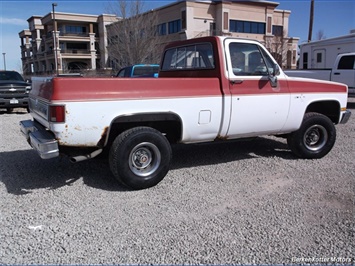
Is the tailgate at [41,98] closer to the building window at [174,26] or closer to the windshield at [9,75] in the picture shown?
the windshield at [9,75]

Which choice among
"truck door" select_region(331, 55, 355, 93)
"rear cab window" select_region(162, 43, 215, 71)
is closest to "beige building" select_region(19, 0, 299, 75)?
"truck door" select_region(331, 55, 355, 93)

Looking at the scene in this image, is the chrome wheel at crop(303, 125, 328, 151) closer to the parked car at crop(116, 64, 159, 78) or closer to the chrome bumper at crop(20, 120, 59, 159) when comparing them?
the chrome bumper at crop(20, 120, 59, 159)

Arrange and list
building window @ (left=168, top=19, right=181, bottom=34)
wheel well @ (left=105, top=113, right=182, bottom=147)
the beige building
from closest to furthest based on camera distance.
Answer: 1. wheel well @ (left=105, top=113, right=182, bottom=147)
2. the beige building
3. building window @ (left=168, top=19, right=181, bottom=34)

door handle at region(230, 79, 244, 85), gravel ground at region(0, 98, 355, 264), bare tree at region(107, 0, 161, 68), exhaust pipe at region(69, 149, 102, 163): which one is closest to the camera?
gravel ground at region(0, 98, 355, 264)

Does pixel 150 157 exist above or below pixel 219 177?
above

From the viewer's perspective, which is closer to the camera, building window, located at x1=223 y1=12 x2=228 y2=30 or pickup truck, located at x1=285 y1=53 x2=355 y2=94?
pickup truck, located at x1=285 y1=53 x2=355 y2=94

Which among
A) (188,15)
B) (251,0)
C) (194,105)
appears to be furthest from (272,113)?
(251,0)

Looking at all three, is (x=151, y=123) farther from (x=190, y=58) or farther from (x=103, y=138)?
(x=190, y=58)

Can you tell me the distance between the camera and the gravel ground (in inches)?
121

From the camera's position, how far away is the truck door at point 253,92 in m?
5.03

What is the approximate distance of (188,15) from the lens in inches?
1422

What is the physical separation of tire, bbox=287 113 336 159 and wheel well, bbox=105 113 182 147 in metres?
2.22

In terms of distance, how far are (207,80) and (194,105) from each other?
420 mm

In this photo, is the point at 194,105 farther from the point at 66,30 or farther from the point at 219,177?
the point at 66,30
